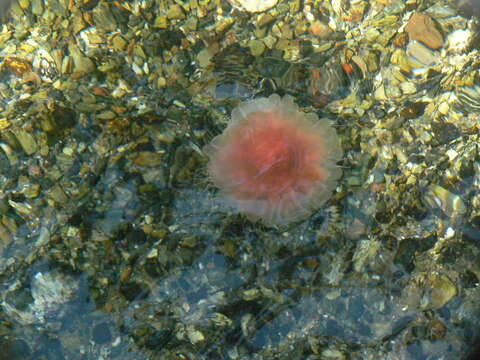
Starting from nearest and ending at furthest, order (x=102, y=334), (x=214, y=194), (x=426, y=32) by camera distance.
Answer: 1. (x=102, y=334)
2. (x=214, y=194)
3. (x=426, y=32)

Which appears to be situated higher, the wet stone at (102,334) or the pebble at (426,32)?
the pebble at (426,32)

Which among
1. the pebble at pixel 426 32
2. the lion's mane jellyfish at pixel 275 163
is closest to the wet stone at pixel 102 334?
the lion's mane jellyfish at pixel 275 163

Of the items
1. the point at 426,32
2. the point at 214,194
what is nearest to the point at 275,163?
the point at 214,194

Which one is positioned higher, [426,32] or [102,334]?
[426,32]

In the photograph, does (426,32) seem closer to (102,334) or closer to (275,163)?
(275,163)

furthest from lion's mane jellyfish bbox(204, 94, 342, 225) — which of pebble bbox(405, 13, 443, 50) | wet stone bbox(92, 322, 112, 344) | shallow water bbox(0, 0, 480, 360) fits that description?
wet stone bbox(92, 322, 112, 344)

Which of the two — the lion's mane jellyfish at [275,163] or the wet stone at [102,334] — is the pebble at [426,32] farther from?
the wet stone at [102,334]
